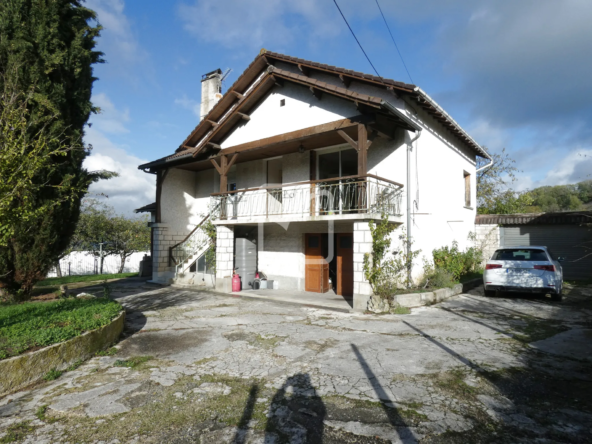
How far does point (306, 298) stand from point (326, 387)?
589cm

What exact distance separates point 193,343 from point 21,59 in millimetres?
6514

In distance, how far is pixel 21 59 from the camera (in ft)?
22.1

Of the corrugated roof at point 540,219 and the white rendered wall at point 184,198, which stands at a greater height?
the white rendered wall at point 184,198

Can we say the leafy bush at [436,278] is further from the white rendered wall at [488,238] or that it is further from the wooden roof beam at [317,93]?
the wooden roof beam at [317,93]

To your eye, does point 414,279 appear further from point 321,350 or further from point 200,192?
point 200,192

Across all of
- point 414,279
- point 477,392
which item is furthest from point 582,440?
point 414,279

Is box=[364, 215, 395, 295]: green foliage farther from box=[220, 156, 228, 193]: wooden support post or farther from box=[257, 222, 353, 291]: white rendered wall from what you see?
box=[220, 156, 228, 193]: wooden support post

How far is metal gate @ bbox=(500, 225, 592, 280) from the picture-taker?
1326 centimetres

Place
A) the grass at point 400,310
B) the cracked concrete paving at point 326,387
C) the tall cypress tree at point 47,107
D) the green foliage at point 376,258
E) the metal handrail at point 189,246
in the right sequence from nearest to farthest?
the cracked concrete paving at point 326,387 < the tall cypress tree at point 47,107 < the grass at point 400,310 < the green foliage at point 376,258 < the metal handrail at point 189,246

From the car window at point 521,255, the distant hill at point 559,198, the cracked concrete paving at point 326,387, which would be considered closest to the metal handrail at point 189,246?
the cracked concrete paving at point 326,387

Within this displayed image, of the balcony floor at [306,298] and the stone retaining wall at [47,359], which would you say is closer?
the stone retaining wall at [47,359]

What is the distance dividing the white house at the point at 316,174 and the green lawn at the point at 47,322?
5.24m

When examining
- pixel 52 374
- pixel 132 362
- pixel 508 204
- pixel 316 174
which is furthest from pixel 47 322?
pixel 508 204

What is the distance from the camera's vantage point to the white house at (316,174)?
29.3 feet
